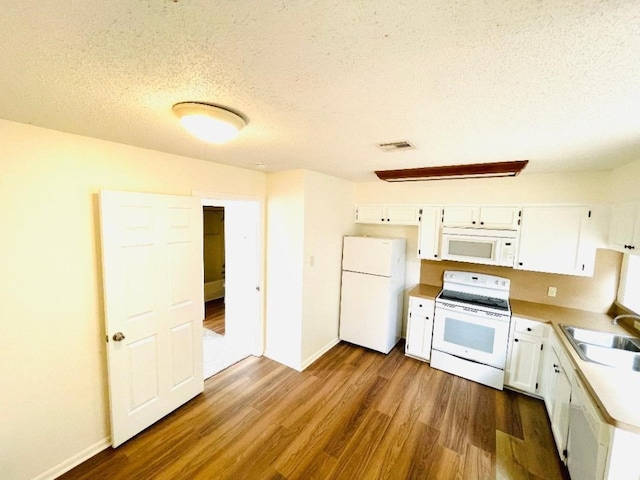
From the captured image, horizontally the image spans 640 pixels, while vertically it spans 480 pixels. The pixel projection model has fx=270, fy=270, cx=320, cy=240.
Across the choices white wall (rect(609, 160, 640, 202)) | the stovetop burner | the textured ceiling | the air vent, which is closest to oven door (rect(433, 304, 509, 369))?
the stovetop burner

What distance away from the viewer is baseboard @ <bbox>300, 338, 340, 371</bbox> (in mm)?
3286

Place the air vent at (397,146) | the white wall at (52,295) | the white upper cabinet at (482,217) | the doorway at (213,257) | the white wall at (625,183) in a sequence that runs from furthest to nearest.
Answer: the doorway at (213,257)
the white upper cabinet at (482,217)
the white wall at (625,183)
the air vent at (397,146)
the white wall at (52,295)

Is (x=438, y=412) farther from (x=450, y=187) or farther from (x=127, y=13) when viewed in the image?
(x=127, y=13)

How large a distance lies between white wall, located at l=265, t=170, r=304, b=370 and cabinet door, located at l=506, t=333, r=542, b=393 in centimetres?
228

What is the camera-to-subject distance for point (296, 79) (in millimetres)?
1072

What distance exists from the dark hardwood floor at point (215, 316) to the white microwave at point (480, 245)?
3.50m

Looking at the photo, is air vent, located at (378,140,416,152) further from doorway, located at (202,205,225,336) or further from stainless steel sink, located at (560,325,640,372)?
doorway, located at (202,205,225,336)

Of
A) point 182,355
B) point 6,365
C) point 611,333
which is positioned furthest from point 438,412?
point 6,365

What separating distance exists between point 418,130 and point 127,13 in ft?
4.79

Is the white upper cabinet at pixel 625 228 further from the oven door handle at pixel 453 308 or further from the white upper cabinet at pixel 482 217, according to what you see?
the oven door handle at pixel 453 308

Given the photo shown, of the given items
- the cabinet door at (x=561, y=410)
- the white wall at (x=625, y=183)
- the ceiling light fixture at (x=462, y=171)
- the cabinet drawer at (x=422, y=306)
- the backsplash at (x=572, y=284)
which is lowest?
the cabinet door at (x=561, y=410)

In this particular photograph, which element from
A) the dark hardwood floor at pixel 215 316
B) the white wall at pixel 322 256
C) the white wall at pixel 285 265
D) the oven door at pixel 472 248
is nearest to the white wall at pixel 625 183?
the oven door at pixel 472 248

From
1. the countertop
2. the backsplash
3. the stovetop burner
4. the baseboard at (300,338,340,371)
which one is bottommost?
the baseboard at (300,338,340,371)

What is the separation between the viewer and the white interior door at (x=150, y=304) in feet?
6.57
